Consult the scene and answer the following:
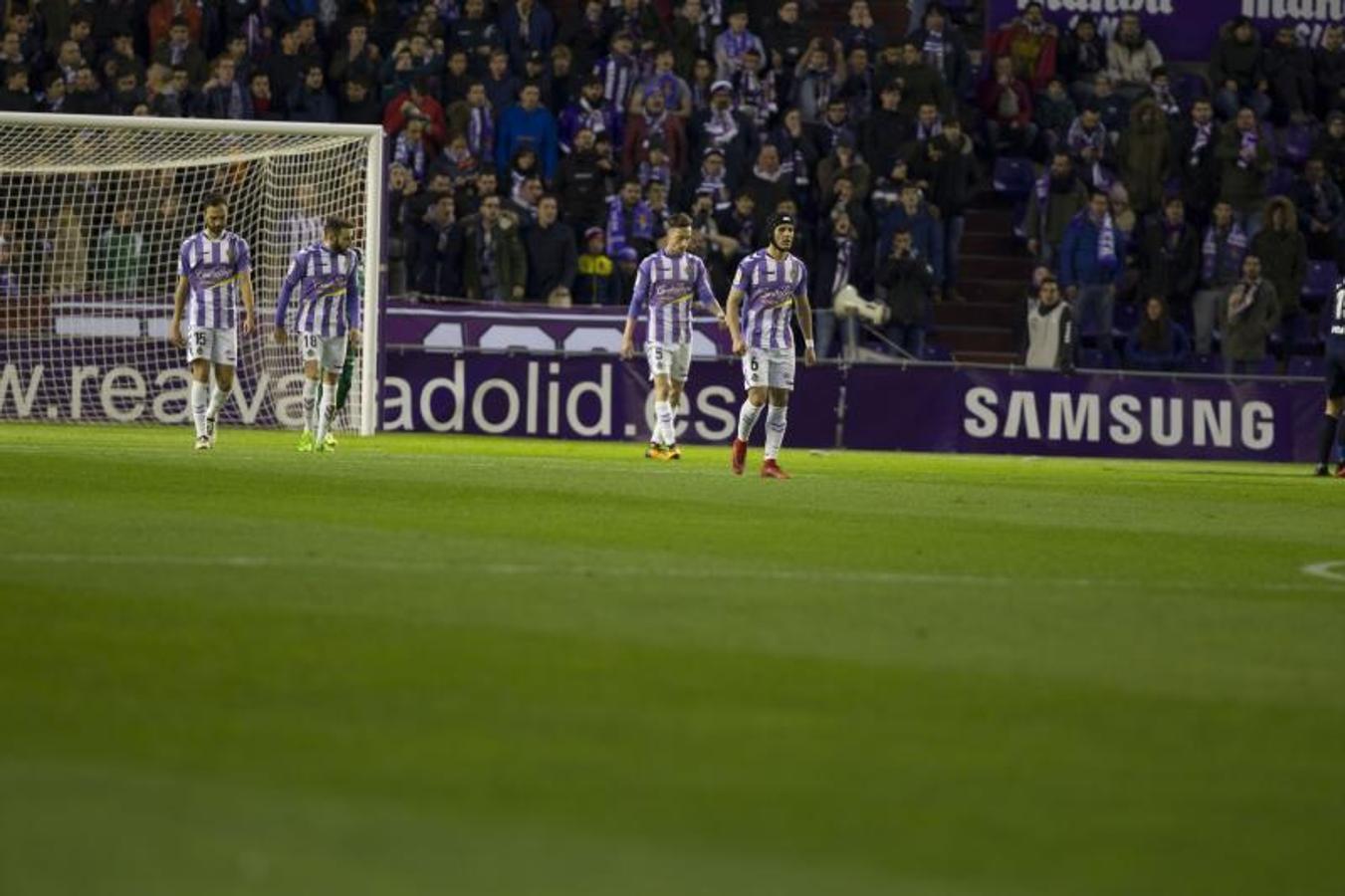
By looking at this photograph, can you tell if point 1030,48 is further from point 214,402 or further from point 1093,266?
point 214,402

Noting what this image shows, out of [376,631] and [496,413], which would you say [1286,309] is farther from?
[376,631]

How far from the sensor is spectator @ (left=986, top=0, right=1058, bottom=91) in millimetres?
31094

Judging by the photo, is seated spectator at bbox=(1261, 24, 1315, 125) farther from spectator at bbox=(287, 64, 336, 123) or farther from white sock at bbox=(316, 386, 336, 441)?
white sock at bbox=(316, 386, 336, 441)

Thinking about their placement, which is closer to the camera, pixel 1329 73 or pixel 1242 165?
pixel 1242 165

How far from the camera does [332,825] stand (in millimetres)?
5203

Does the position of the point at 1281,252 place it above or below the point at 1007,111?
below

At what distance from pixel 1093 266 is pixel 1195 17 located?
17.9ft

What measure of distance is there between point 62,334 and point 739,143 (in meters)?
7.72

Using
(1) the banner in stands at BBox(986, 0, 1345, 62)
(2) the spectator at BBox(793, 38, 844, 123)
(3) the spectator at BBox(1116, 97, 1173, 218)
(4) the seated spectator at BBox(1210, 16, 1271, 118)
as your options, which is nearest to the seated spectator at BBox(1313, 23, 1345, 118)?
(1) the banner in stands at BBox(986, 0, 1345, 62)

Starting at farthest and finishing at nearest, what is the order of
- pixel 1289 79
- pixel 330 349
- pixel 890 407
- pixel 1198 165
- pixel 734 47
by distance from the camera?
pixel 1289 79 < pixel 1198 165 < pixel 734 47 < pixel 890 407 < pixel 330 349

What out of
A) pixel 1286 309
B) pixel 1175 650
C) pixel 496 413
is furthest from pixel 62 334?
pixel 1175 650

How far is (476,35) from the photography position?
2925 cm

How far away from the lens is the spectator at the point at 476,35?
29.0m

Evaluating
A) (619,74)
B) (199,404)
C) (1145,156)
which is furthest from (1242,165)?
(199,404)
